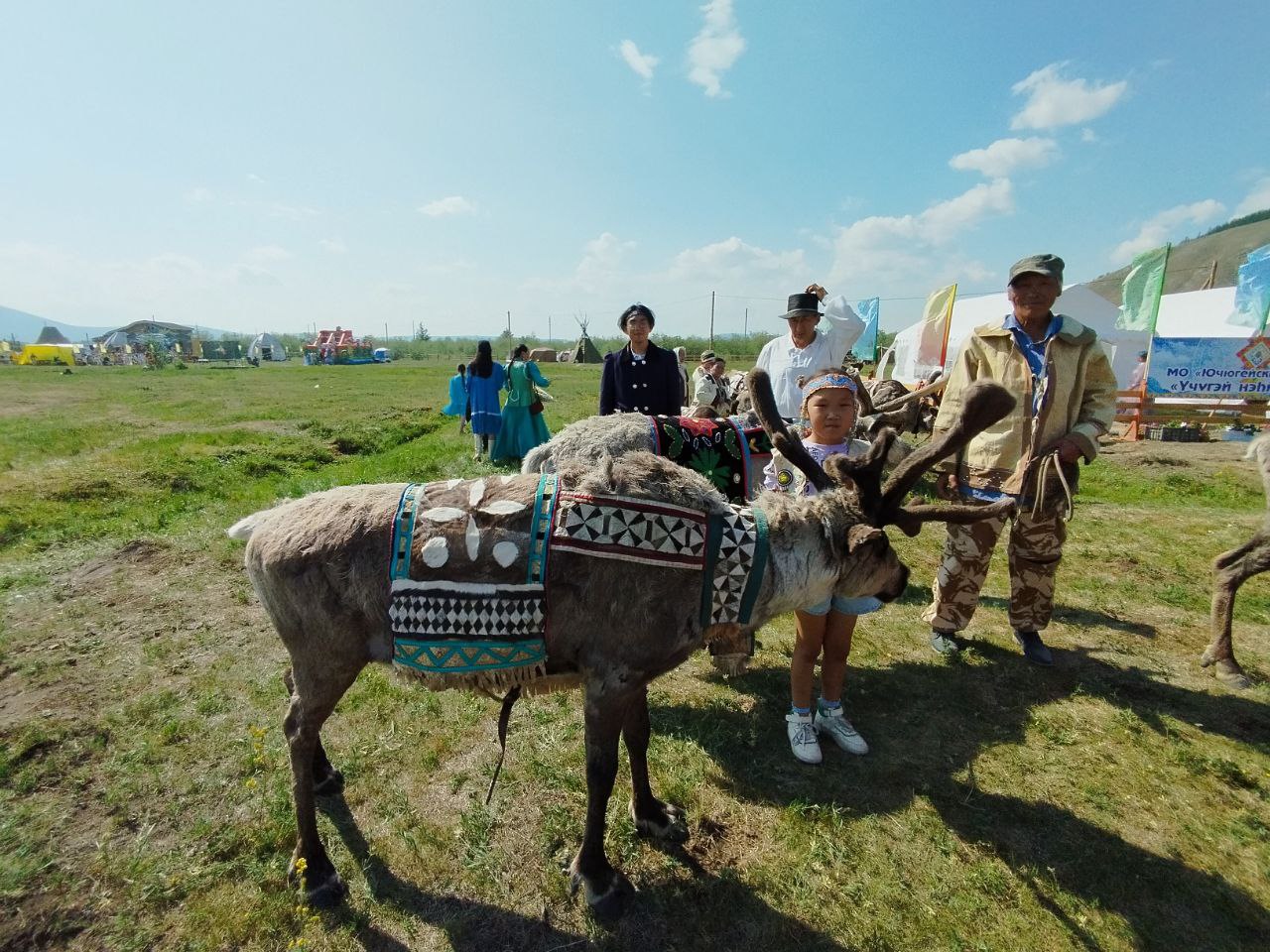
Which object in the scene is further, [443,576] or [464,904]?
[464,904]

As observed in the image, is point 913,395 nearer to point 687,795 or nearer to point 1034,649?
point 1034,649

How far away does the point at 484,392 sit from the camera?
11.3 metres

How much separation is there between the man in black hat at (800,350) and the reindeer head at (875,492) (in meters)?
1.89

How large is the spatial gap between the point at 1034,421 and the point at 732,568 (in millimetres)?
2881

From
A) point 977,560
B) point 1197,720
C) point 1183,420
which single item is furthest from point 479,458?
point 1183,420

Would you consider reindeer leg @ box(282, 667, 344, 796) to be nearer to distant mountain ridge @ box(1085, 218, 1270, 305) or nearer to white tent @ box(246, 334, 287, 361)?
white tent @ box(246, 334, 287, 361)

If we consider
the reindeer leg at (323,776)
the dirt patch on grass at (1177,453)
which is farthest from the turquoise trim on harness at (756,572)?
the dirt patch on grass at (1177,453)

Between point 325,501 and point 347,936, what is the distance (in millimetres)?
1918

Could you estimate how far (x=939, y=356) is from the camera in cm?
1838

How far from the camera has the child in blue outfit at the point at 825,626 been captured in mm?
3361

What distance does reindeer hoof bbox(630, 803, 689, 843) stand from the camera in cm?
304

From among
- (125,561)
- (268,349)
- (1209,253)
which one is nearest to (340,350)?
(268,349)

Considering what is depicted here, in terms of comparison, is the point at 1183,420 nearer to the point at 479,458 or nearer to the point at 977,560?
the point at 977,560

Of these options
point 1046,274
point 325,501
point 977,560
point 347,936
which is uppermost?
point 1046,274
